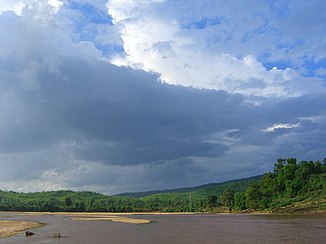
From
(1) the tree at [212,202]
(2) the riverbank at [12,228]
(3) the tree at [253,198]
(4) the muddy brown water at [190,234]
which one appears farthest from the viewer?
(1) the tree at [212,202]

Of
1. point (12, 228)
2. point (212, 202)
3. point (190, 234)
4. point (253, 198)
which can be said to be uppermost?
point (212, 202)

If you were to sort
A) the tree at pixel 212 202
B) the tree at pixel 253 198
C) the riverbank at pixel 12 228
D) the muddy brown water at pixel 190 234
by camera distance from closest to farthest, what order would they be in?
the muddy brown water at pixel 190 234 < the riverbank at pixel 12 228 < the tree at pixel 253 198 < the tree at pixel 212 202

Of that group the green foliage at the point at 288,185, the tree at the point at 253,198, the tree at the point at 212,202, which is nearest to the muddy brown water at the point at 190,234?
the green foliage at the point at 288,185

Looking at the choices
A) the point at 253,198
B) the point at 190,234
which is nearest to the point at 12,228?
the point at 190,234

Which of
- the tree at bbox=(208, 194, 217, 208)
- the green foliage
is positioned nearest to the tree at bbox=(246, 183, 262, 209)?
the green foliage

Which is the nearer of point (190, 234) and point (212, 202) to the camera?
point (190, 234)

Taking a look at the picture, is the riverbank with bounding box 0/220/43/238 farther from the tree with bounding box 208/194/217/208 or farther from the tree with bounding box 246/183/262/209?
the tree with bounding box 208/194/217/208

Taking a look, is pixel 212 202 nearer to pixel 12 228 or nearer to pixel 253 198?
pixel 253 198

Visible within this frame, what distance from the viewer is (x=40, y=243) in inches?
1865

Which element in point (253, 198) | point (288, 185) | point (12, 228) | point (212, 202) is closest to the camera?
point (12, 228)

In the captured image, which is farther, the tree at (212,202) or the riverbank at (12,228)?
the tree at (212,202)

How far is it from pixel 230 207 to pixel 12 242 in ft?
462

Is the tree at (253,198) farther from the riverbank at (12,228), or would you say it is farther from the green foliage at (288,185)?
the riverbank at (12,228)

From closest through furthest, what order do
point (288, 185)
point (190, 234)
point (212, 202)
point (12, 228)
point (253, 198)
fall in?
point (190, 234) < point (12, 228) < point (288, 185) < point (253, 198) < point (212, 202)
